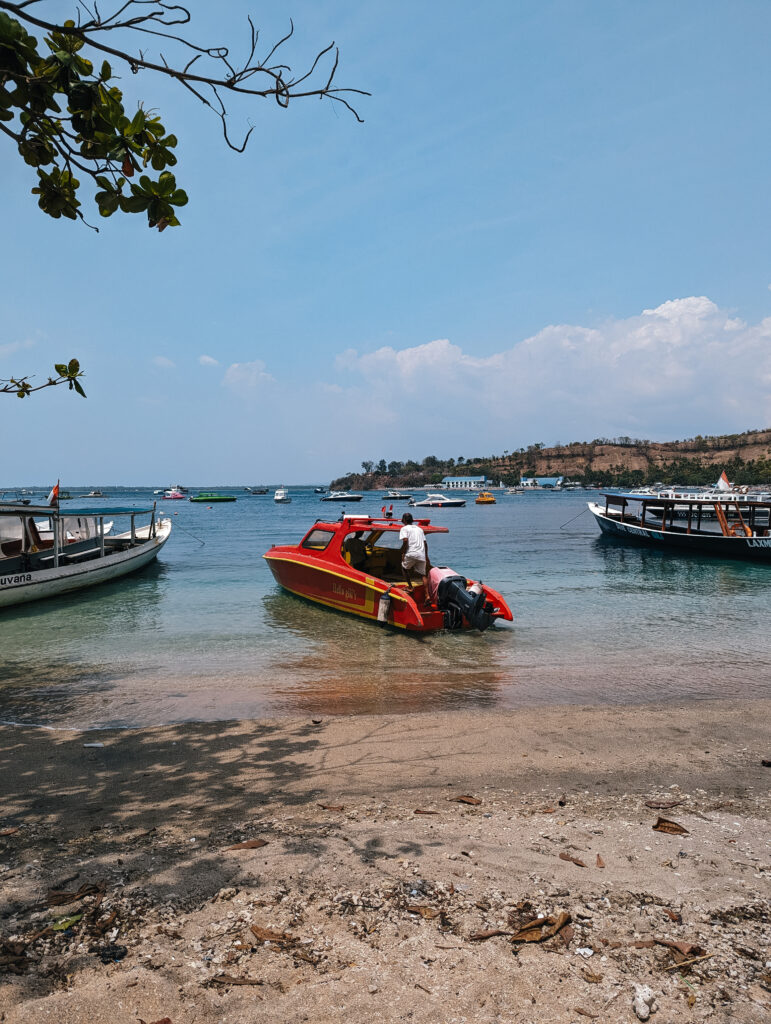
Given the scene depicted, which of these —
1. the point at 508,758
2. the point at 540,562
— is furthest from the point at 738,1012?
the point at 540,562

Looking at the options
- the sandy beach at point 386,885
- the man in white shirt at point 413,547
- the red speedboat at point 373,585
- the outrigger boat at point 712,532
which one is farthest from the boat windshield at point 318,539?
the outrigger boat at point 712,532

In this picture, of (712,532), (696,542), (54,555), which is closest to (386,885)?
(54,555)

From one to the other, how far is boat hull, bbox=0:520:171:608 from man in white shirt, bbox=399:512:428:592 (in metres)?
10.3

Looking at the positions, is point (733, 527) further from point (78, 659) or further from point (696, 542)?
point (78, 659)

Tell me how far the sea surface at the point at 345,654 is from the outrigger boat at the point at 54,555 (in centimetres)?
54

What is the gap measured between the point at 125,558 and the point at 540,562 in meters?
17.5

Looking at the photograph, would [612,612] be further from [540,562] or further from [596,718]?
[540,562]

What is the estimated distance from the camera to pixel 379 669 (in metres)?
10.0

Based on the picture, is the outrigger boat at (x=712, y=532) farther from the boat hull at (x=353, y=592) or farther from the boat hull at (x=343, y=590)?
the boat hull at (x=343, y=590)

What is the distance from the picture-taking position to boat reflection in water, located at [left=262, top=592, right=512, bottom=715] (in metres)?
8.12

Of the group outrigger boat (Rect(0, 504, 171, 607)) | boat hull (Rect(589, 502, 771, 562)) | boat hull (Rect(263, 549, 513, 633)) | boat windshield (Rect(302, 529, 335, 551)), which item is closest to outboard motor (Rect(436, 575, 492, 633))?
boat hull (Rect(263, 549, 513, 633))

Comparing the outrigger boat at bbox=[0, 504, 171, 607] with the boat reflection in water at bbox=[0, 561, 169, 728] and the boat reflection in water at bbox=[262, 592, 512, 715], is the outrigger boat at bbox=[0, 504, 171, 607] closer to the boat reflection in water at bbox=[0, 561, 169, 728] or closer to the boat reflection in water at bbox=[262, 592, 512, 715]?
the boat reflection in water at bbox=[0, 561, 169, 728]

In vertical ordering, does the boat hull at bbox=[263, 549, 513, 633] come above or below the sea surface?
above

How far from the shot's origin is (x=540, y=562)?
27.1 metres
